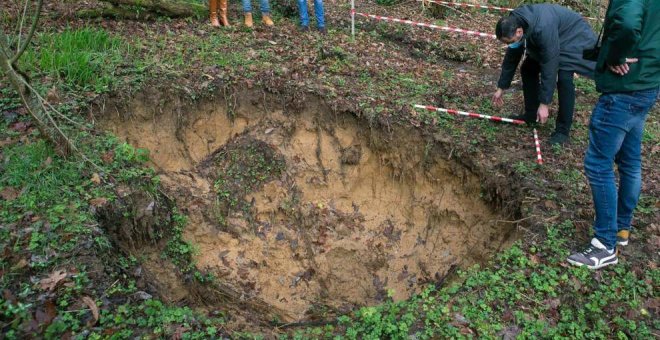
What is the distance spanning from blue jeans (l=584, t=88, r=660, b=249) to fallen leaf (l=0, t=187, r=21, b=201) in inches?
209

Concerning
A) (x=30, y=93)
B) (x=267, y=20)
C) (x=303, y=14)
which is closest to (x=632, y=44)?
(x=30, y=93)

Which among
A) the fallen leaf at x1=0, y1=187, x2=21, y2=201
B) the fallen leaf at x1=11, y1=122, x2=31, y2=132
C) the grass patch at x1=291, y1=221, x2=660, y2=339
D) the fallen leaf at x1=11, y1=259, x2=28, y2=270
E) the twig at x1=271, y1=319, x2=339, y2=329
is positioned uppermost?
the fallen leaf at x1=11, y1=122, x2=31, y2=132

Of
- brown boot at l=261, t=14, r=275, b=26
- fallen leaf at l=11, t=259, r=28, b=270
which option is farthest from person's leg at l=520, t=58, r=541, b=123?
fallen leaf at l=11, t=259, r=28, b=270

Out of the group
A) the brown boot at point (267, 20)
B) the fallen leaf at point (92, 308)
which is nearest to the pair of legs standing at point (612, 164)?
the fallen leaf at point (92, 308)

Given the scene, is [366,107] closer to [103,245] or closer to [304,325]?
[304,325]

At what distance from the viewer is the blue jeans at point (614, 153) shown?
3.79 metres

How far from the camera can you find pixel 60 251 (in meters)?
3.99

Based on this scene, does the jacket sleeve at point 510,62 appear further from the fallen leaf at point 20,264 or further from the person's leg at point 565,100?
the fallen leaf at point 20,264

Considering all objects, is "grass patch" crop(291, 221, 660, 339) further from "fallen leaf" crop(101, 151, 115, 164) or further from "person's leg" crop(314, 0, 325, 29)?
"person's leg" crop(314, 0, 325, 29)

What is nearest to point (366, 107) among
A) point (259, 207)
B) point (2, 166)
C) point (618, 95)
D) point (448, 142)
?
point (448, 142)

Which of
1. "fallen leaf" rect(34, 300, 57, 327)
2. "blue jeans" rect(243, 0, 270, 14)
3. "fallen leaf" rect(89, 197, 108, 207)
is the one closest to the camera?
"fallen leaf" rect(34, 300, 57, 327)

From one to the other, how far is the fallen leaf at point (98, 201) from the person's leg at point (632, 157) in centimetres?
476

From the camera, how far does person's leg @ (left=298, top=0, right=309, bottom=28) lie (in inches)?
330

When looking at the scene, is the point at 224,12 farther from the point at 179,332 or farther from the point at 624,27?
the point at 624,27
